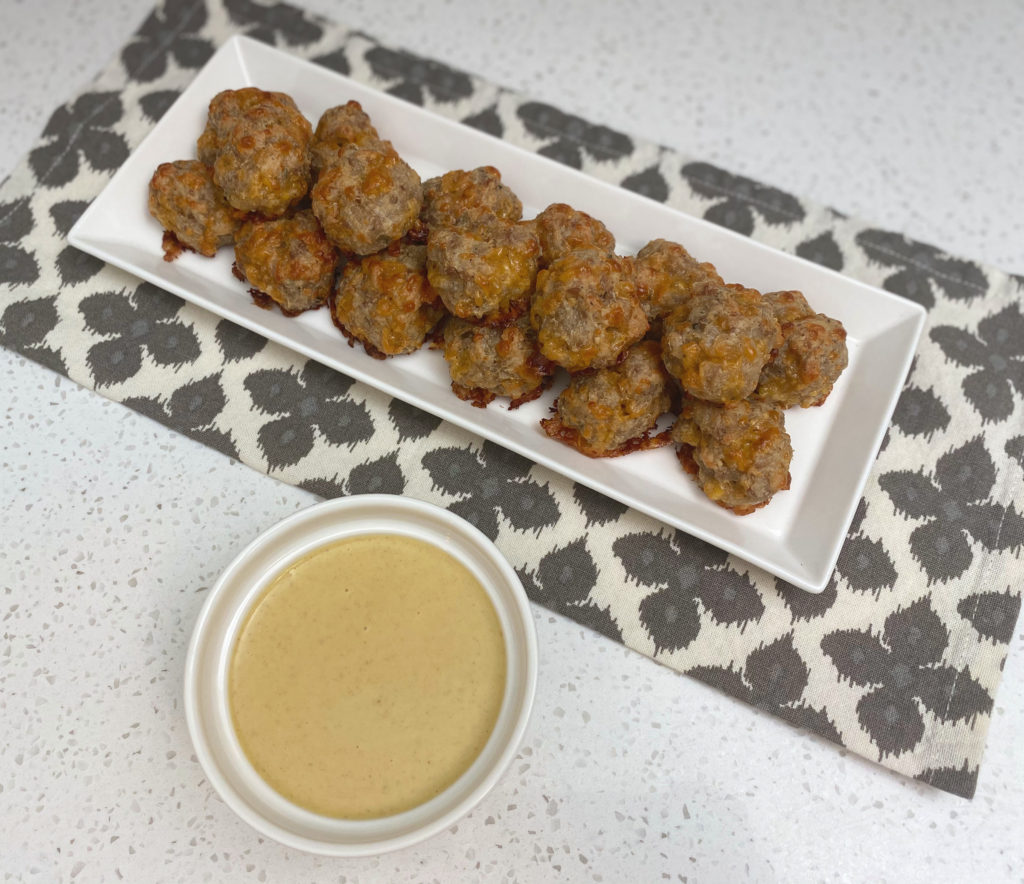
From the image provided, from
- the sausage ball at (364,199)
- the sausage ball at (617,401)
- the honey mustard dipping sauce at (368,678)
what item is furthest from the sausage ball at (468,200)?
the honey mustard dipping sauce at (368,678)

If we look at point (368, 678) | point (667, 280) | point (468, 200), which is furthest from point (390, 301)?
point (368, 678)

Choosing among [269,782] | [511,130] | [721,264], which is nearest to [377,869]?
[269,782]

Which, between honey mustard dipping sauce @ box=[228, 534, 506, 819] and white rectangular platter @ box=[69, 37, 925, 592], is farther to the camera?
white rectangular platter @ box=[69, 37, 925, 592]

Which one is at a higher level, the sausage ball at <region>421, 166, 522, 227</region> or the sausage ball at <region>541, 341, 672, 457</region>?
the sausage ball at <region>421, 166, 522, 227</region>

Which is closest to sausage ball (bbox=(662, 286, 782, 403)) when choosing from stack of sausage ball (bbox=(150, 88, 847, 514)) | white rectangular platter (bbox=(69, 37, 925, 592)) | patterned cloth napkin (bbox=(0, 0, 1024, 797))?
stack of sausage ball (bbox=(150, 88, 847, 514))

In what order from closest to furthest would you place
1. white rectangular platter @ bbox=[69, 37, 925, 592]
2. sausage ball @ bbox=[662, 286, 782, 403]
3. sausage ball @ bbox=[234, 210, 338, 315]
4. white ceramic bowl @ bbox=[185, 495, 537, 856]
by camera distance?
white ceramic bowl @ bbox=[185, 495, 537, 856], sausage ball @ bbox=[662, 286, 782, 403], white rectangular platter @ bbox=[69, 37, 925, 592], sausage ball @ bbox=[234, 210, 338, 315]

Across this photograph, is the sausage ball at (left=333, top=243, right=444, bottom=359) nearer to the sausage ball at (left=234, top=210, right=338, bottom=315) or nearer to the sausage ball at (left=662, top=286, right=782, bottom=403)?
the sausage ball at (left=234, top=210, right=338, bottom=315)
